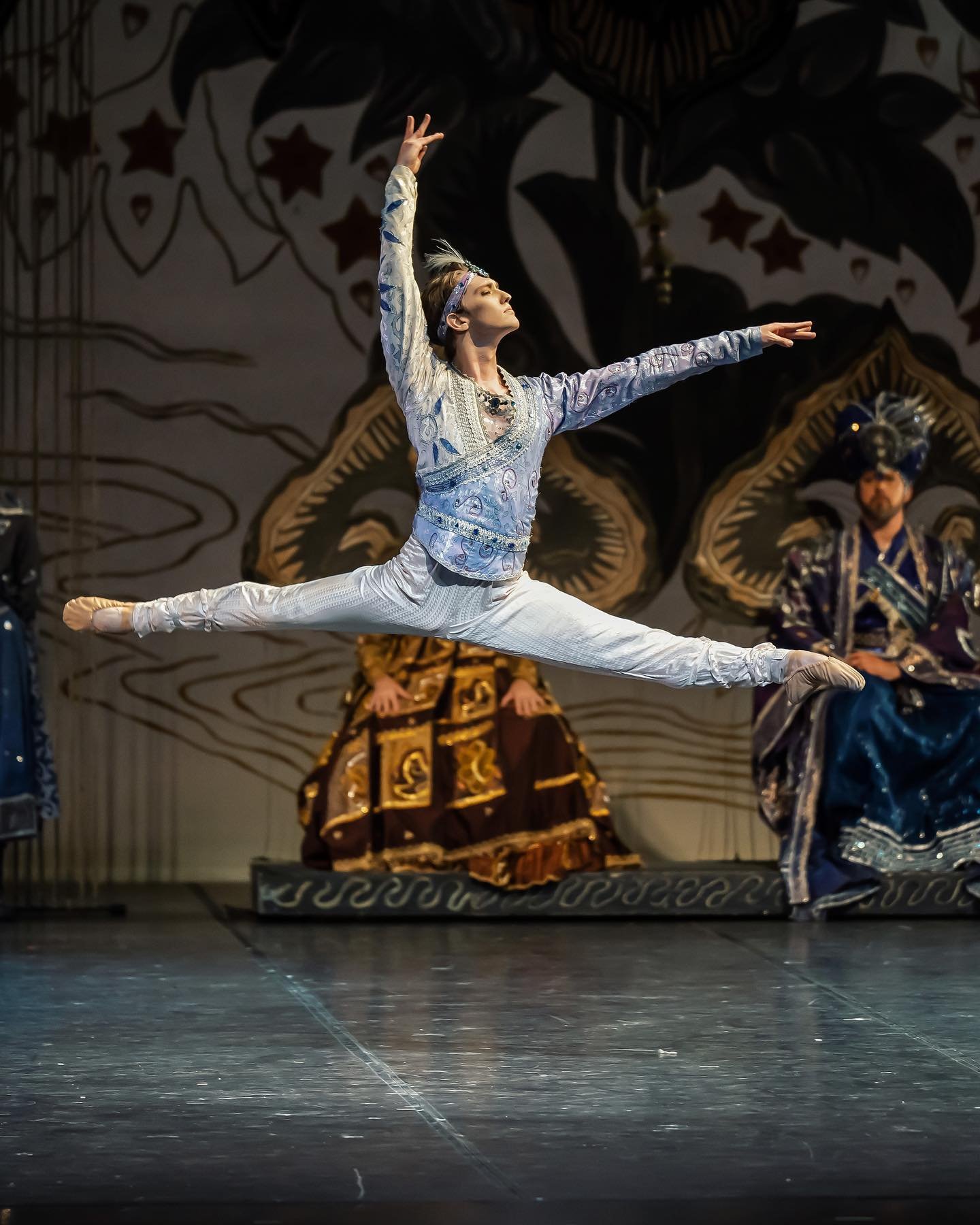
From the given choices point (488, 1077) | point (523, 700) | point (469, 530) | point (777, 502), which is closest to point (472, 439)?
point (469, 530)

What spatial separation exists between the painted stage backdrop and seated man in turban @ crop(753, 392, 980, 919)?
26.9 inches

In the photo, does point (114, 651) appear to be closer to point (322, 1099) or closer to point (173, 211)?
point (173, 211)

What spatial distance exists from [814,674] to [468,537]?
2.26 feet

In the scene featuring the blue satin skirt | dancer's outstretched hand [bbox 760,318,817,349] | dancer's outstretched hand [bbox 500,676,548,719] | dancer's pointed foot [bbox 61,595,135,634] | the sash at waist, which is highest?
dancer's outstretched hand [bbox 760,318,817,349]

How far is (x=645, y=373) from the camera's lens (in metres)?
3.76

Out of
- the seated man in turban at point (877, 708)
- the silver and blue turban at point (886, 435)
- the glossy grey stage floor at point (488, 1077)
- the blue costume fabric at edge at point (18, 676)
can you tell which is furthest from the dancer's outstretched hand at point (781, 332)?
the blue costume fabric at edge at point (18, 676)

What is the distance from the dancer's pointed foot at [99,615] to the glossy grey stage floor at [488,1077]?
75 cm

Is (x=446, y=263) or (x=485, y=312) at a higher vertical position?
(x=446, y=263)

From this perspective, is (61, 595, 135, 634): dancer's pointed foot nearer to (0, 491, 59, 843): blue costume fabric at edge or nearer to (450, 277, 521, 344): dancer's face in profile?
(450, 277, 521, 344): dancer's face in profile

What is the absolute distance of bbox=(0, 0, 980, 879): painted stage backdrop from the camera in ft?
20.1

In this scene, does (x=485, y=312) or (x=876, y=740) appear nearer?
(x=485, y=312)

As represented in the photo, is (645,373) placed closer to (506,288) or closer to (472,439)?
(472,439)

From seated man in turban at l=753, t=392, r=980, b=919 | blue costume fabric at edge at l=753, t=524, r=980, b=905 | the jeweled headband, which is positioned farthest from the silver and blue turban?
the jeweled headband

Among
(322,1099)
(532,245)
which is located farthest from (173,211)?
(322,1099)
